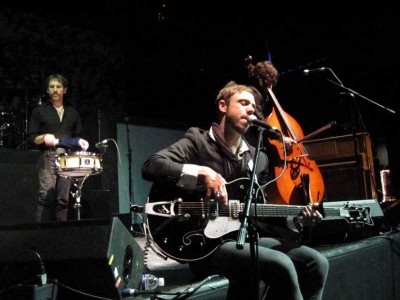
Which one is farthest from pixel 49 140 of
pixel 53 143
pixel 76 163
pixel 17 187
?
pixel 17 187

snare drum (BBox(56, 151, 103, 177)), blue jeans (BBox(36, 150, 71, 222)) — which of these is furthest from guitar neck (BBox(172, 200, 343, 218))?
blue jeans (BBox(36, 150, 71, 222))

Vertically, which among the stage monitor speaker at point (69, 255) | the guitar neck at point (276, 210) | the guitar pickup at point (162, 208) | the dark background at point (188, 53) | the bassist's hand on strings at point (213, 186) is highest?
the dark background at point (188, 53)

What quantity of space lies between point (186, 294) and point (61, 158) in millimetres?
3245

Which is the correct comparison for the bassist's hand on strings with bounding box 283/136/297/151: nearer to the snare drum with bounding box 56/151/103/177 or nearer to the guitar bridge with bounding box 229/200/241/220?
the guitar bridge with bounding box 229/200/241/220

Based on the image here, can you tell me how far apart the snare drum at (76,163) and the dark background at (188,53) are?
2.36m

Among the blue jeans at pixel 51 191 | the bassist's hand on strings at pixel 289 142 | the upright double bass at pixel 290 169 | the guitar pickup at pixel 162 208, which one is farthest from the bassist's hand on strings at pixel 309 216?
the blue jeans at pixel 51 191

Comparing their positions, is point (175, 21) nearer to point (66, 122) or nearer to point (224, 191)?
point (66, 122)

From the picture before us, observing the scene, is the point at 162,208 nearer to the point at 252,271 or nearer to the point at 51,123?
the point at 252,271

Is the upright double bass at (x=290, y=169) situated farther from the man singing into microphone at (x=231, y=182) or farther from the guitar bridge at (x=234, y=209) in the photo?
the guitar bridge at (x=234, y=209)

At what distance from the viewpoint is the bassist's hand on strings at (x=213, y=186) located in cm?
263

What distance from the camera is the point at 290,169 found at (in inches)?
174

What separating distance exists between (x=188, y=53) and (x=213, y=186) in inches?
264

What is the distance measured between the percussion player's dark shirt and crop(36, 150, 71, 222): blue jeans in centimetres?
36

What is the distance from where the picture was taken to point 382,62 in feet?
24.8
